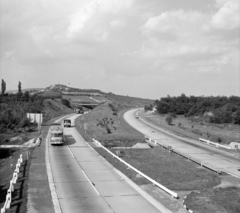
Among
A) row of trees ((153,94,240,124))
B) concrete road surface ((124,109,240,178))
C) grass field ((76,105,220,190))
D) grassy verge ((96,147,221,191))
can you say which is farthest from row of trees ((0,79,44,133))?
row of trees ((153,94,240,124))

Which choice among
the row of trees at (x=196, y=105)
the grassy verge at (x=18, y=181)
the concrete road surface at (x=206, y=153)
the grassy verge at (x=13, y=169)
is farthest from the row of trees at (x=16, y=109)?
the row of trees at (x=196, y=105)

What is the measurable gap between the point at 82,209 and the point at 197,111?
250ft

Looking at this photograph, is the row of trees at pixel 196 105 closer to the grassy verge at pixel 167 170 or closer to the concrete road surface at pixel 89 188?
the grassy verge at pixel 167 170

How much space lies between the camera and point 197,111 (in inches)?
3462

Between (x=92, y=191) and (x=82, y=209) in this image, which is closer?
(x=82, y=209)

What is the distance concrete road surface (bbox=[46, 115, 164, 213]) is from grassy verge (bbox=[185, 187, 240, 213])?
2.47m

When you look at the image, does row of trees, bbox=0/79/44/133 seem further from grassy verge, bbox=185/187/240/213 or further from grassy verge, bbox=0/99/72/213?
grassy verge, bbox=185/187/240/213

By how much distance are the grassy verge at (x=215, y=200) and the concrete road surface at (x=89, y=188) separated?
2.47m

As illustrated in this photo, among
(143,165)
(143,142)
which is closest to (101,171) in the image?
(143,165)

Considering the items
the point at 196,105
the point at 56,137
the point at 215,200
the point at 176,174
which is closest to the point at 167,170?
the point at 176,174

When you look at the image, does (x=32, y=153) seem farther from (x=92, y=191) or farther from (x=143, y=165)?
(x=92, y=191)

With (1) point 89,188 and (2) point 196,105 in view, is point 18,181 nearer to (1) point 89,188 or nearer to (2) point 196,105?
(1) point 89,188

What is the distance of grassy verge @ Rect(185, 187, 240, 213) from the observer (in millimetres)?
16688

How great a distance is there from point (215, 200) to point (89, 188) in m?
8.15
